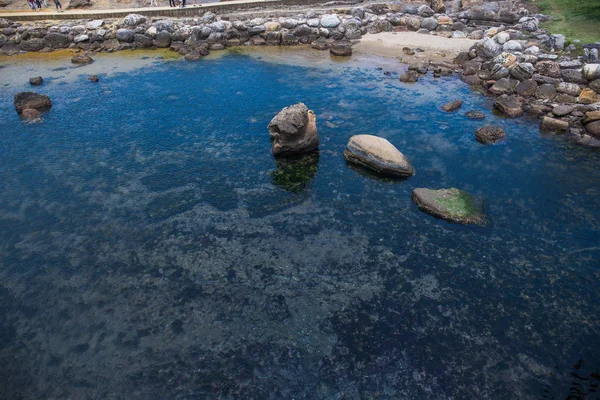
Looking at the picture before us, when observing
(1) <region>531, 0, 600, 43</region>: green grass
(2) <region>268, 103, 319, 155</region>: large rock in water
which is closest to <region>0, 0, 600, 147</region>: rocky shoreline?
(1) <region>531, 0, 600, 43</region>: green grass

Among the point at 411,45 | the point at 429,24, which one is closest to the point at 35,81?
the point at 411,45

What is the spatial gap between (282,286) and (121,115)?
15808mm

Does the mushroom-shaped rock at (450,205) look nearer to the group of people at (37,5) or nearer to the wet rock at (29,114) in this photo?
the wet rock at (29,114)

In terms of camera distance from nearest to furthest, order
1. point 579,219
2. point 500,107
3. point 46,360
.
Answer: point 46,360
point 579,219
point 500,107

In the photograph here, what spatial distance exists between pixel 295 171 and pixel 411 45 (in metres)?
20.1

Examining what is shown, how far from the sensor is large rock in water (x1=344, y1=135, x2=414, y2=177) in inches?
637

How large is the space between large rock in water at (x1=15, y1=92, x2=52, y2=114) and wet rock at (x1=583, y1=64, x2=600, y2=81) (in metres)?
30.6

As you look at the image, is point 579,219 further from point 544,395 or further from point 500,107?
point 500,107

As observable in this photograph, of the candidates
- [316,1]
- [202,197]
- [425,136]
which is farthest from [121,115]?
[316,1]

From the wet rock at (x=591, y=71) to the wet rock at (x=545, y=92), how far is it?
1.74 meters

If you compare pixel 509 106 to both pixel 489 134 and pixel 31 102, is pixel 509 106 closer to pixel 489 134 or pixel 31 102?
pixel 489 134

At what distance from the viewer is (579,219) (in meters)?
13.9

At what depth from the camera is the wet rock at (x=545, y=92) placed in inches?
840

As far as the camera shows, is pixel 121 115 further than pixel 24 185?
Yes
